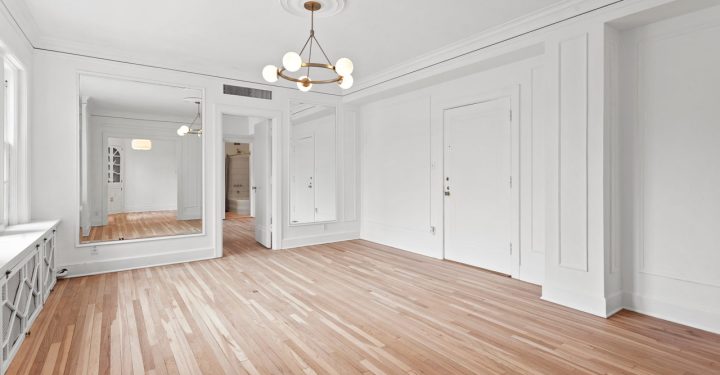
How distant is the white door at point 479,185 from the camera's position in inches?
171

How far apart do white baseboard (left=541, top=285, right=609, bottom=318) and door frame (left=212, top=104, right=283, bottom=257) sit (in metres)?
3.85

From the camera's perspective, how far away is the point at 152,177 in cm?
493

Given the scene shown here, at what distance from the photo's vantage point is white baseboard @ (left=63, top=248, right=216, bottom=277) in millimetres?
4289

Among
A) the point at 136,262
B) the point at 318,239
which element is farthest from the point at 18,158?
the point at 318,239

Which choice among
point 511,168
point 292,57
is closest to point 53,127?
point 292,57

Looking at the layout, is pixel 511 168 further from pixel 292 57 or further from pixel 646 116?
pixel 292 57

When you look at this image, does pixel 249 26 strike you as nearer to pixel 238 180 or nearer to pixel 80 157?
pixel 80 157

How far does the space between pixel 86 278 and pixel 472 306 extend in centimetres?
425

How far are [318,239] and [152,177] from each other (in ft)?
8.69

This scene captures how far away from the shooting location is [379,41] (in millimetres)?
4309

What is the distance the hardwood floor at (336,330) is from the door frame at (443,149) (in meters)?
0.63

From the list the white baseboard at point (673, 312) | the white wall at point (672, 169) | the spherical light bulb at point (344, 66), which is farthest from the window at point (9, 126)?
the white baseboard at point (673, 312)

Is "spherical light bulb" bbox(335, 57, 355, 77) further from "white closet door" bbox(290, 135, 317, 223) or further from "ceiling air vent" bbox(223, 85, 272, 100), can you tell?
"white closet door" bbox(290, 135, 317, 223)

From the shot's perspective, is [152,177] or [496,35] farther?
[152,177]
